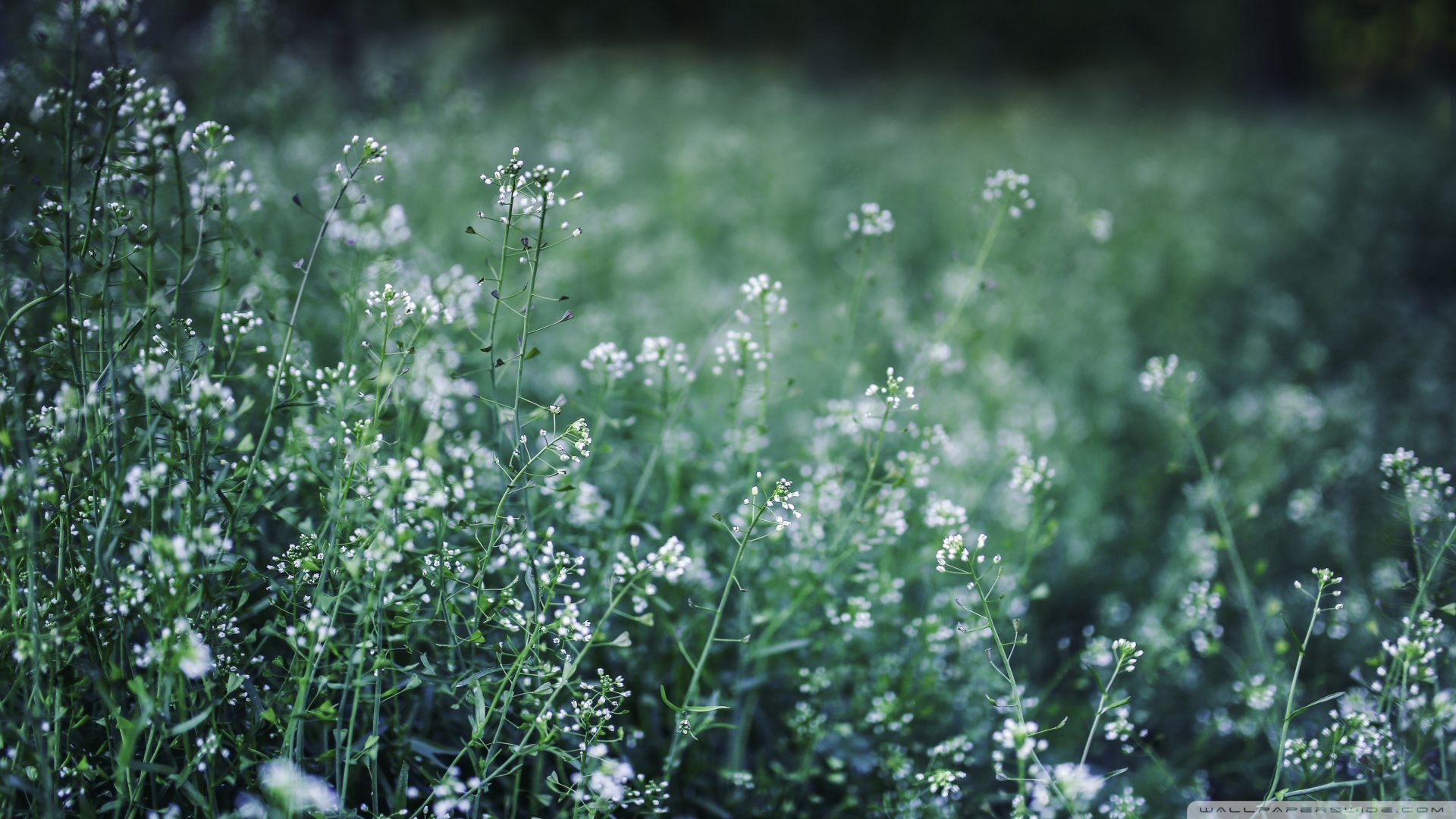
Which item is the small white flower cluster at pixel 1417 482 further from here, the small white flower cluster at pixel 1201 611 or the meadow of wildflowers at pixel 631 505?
the small white flower cluster at pixel 1201 611

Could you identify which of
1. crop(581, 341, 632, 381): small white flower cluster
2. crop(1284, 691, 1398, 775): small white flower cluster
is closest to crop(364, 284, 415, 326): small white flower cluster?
crop(581, 341, 632, 381): small white flower cluster

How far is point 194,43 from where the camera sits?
6.16 metres

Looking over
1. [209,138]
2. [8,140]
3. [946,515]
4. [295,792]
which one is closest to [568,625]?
[295,792]

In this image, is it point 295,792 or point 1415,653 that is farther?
point 1415,653

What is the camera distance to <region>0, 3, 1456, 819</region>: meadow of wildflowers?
155 cm

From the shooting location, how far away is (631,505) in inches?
82.0

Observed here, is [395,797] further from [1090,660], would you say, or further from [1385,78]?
[1385,78]

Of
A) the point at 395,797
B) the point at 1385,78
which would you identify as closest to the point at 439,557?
the point at 395,797

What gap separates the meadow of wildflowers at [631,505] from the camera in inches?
61.2

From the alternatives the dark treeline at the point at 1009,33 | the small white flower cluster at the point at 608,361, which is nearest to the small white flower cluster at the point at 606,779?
the small white flower cluster at the point at 608,361

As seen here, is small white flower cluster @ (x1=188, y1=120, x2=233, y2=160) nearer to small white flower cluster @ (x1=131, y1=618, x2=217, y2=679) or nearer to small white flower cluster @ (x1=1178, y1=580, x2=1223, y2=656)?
small white flower cluster @ (x1=131, y1=618, x2=217, y2=679)

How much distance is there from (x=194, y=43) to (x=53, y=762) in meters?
6.50

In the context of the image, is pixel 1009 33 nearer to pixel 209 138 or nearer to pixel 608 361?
pixel 608 361

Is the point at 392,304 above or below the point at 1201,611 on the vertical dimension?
above
